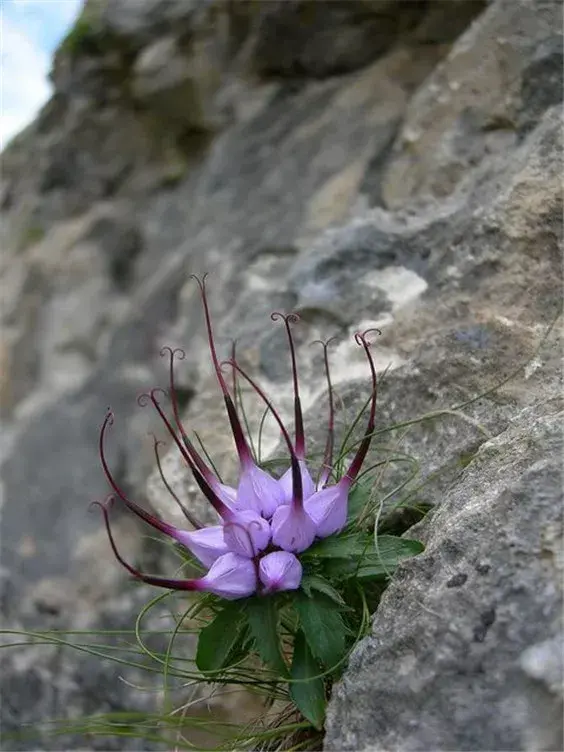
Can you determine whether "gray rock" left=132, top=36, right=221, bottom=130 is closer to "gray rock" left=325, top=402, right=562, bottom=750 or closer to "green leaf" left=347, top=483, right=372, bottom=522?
"green leaf" left=347, top=483, right=372, bottom=522

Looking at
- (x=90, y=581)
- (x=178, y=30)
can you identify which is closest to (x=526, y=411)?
(x=90, y=581)

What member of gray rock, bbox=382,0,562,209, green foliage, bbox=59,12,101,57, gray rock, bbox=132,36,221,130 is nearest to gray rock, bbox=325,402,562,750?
gray rock, bbox=382,0,562,209

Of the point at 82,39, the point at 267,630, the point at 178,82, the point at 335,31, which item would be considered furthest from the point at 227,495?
the point at 82,39

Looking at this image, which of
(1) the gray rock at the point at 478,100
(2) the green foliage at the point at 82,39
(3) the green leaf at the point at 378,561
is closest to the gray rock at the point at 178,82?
(2) the green foliage at the point at 82,39

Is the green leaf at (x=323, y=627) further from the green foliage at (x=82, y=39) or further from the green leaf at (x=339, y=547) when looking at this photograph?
the green foliage at (x=82, y=39)

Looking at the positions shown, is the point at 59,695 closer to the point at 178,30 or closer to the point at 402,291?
the point at 402,291
